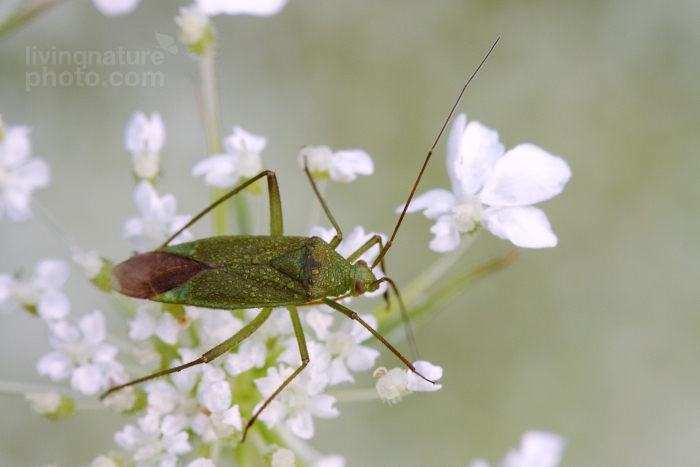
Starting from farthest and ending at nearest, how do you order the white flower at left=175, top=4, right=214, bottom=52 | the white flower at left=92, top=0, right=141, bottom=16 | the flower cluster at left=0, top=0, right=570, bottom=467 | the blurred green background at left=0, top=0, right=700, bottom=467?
the blurred green background at left=0, top=0, right=700, bottom=467, the white flower at left=175, top=4, right=214, bottom=52, the flower cluster at left=0, top=0, right=570, bottom=467, the white flower at left=92, top=0, right=141, bottom=16

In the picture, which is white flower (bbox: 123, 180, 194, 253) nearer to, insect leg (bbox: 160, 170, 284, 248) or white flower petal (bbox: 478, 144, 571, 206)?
insect leg (bbox: 160, 170, 284, 248)

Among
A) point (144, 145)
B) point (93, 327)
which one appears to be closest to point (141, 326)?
point (93, 327)

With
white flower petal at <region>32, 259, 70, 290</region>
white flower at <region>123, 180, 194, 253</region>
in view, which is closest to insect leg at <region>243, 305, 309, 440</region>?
white flower at <region>123, 180, 194, 253</region>

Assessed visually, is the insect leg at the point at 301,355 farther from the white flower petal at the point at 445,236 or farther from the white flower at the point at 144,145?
the white flower at the point at 144,145

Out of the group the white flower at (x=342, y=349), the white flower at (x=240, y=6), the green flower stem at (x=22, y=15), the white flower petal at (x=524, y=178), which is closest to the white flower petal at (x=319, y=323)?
the white flower at (x=342, y=349)

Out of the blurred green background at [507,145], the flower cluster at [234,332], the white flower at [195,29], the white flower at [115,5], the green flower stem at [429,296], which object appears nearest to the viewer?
the white flower at [115,5]

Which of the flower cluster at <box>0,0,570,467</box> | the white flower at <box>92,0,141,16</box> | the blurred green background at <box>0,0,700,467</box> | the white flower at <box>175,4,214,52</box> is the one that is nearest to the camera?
the white flower at <box>92,0,141,16</box>

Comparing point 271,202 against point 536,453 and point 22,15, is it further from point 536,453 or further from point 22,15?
point 536,453
